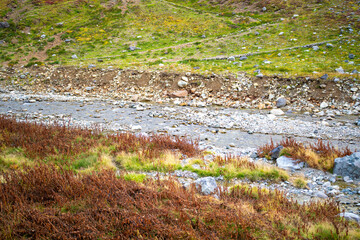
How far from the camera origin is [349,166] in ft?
25.6

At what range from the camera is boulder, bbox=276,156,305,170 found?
8837 millimetres

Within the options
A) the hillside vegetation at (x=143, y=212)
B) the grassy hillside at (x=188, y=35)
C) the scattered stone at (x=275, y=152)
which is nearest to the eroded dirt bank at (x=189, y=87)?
the grassy hillside at (x=188, y=35)

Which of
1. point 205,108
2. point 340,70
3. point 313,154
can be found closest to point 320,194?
point 313,154

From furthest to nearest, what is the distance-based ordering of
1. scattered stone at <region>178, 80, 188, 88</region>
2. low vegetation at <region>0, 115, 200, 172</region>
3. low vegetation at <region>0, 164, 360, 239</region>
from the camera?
scattered stone at <region>178, 80, 188, 88</region>, low vegetation at <region>0, 115, 200, 172</region>, low vegetation at <region>0, 164, 360, 239</region>

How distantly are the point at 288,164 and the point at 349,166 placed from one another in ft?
6.82

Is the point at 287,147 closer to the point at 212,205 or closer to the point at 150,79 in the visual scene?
the point at 212,205

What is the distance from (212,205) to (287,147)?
270 inches

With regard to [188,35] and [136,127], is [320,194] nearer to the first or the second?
[136,127]

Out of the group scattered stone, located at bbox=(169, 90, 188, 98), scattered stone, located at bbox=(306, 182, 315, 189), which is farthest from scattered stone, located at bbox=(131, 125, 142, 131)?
scattered stone, located at bbox=(306, 182, 315, 189)

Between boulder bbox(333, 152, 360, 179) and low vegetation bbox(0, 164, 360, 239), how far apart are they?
3400mm

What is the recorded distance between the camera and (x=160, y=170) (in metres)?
8.34

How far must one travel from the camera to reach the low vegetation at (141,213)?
4.14 metres

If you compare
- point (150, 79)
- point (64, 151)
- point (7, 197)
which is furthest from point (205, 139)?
point (150, 79)

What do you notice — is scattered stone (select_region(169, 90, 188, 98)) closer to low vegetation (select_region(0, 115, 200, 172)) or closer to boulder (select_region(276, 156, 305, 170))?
low vegetation (select_region(0, 115, 200, 172))
